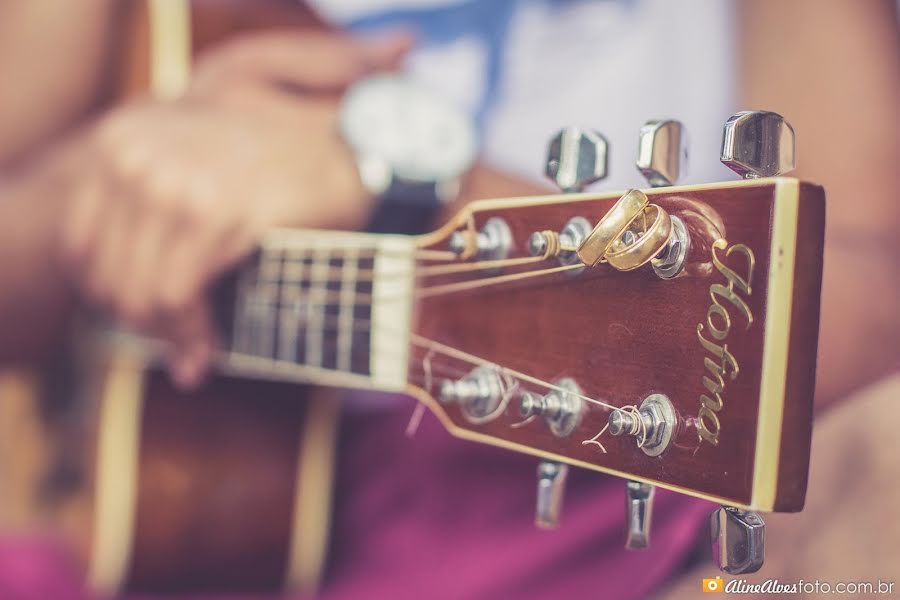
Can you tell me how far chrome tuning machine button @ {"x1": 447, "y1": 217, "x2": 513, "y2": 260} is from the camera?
40 cm

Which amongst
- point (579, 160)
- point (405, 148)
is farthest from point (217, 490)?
point (579, 160)

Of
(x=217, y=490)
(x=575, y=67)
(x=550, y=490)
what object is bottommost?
(x=217, y=490)

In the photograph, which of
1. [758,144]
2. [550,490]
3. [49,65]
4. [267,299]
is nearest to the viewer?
[758,144]

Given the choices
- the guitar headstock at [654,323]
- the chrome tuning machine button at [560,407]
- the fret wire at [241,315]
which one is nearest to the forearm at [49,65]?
the fret wire at [241,315]

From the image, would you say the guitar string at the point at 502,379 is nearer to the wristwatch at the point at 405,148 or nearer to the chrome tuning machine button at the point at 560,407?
the chrome tuning machine button at the point at 560,407

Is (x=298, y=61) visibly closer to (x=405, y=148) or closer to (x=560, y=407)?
(x=405, y=148)

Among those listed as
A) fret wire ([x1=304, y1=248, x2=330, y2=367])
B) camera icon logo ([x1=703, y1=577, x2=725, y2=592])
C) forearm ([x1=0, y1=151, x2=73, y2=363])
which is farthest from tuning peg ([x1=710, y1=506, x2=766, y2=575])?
forearm ([x1=0, y1=151, x2=73, y2=363])

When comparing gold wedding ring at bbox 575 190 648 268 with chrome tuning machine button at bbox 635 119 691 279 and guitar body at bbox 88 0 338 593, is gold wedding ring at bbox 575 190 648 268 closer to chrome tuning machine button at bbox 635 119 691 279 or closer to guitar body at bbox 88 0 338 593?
chrome tuning machine button at bbox 635 119 691 279

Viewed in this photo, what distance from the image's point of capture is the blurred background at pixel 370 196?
45 centimetres

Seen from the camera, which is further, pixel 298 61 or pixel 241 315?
pixel 298 61

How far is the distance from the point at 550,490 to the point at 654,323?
11 cm

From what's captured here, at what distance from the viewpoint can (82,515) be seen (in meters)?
0.97

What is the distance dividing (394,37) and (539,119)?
176 mm

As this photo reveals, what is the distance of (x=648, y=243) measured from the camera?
288 millimetres
